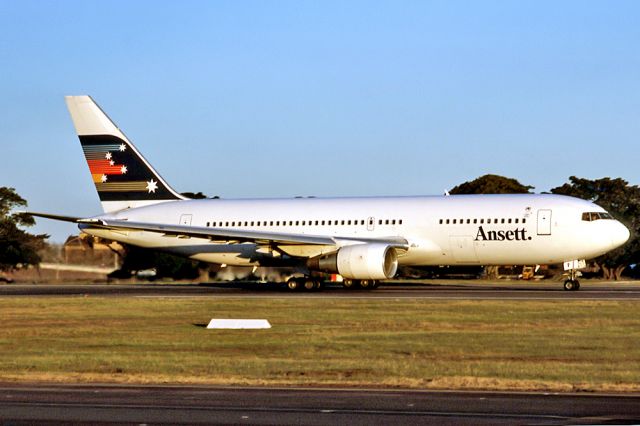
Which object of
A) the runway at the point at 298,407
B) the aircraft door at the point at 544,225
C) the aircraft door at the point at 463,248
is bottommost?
the runway at the point at 298,407

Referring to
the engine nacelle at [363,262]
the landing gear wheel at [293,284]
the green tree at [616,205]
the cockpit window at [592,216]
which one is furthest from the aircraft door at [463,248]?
the green tree at [616,205]

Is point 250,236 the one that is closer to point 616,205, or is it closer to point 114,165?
point 114,165

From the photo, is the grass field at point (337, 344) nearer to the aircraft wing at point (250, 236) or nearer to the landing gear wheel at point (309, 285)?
the aircraft wing at point (250, 236)

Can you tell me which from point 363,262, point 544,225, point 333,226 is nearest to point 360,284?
point 333,226

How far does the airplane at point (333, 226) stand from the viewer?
47.4m

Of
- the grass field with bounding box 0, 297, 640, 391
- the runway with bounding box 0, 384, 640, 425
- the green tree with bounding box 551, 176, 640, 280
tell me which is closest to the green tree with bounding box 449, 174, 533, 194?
the green tree with bounding box 551, 176, 640, 280

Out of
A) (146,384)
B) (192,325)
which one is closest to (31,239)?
(192,325)

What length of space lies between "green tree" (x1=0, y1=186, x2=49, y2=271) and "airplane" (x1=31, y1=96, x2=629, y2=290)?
46.4 feet

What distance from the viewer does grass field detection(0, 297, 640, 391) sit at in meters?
20.6

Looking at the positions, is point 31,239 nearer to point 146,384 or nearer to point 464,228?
point 464,228

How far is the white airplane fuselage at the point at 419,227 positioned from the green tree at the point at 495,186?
4730 centimetres

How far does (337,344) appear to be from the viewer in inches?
1051

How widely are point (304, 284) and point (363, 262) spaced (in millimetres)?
4595

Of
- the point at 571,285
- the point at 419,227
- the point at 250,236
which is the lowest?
the point at 571,285
